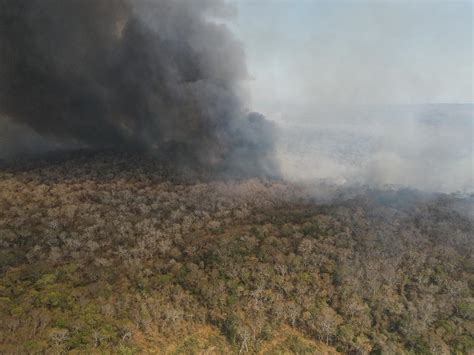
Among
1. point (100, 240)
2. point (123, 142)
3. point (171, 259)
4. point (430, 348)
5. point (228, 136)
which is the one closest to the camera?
point (430, 348)

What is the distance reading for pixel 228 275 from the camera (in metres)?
60.5

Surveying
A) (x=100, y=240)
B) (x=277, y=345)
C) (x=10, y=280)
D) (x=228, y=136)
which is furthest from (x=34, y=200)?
(x=277, y=345)

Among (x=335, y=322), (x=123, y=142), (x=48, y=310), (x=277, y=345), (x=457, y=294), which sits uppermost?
(x=123, y=142)

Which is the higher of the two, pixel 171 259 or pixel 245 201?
pixel 245 201

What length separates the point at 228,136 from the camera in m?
114

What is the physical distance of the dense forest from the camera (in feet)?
169

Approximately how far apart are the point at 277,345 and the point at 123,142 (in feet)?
304

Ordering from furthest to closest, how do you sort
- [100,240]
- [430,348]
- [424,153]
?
[424,153], [100,240], [430,348]

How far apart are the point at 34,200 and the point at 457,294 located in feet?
271

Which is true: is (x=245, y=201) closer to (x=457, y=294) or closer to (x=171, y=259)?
(x=171, y=259)

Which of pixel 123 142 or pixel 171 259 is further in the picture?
pixel 123 142

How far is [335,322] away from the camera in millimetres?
54219

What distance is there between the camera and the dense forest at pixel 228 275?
5141cm

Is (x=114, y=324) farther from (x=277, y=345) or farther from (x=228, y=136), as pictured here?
(x=228, y=136)
